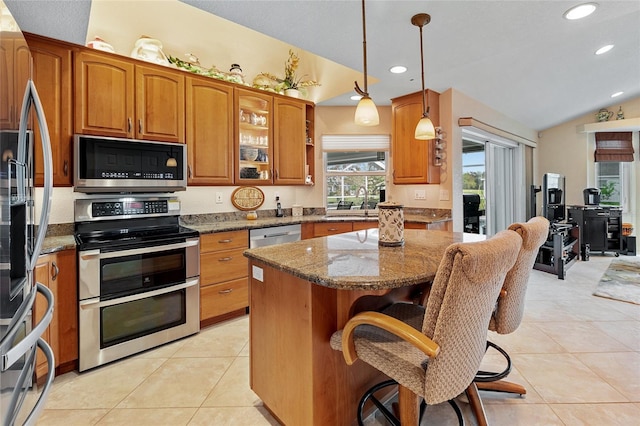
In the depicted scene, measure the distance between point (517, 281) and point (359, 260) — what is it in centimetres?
78

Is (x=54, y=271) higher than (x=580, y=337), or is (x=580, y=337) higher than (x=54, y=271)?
(x=54, y=271)

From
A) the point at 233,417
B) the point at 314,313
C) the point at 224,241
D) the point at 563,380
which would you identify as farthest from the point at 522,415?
the point at 224,241

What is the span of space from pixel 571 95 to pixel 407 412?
224 inches

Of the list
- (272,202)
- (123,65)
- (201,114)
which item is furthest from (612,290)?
(123,65)

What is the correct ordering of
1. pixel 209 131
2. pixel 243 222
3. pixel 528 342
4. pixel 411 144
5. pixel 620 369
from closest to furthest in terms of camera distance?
pixel 620 369, pixel 528 342, pixel 209 131, pixel 243 222, pixel 411 144

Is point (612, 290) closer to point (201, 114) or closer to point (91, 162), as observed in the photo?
point (201, 114)

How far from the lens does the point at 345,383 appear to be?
4.98 feet

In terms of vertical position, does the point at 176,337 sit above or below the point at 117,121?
below

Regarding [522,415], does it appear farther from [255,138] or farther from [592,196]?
[592,196]

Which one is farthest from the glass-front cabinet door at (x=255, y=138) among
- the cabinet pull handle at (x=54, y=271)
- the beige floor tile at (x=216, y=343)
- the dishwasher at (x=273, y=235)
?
the cabinet pull handle at (x=54, y=271)

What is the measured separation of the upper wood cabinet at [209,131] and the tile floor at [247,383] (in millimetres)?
1486

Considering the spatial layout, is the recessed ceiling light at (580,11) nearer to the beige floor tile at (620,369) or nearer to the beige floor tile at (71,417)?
the beige floor tile at (620,369)

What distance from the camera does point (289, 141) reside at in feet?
12.8

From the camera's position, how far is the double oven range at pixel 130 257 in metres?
2.20
